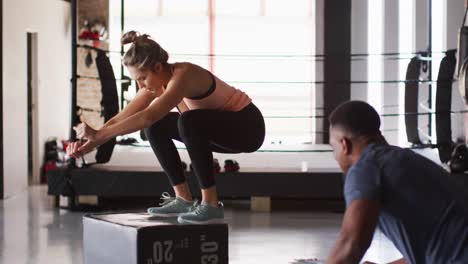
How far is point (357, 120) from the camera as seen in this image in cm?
212

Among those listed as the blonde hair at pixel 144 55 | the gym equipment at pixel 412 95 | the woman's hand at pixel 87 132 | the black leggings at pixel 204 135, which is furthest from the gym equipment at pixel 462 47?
the gym equipment at pixel 412 95

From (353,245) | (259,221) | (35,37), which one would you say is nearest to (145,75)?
(353,245)

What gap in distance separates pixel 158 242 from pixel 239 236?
233 centimetres

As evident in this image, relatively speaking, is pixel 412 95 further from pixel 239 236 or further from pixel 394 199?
pixel 394 199

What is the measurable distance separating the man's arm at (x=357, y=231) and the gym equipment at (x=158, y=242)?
1.12 metres

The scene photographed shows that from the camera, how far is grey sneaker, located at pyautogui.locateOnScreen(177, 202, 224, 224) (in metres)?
3.28

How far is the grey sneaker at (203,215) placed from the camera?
3.28m

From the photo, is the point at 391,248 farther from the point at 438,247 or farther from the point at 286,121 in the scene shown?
the point at 286,121

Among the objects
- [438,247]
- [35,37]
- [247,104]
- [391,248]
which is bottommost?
[391,248]

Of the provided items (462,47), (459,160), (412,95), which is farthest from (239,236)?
(412,95)

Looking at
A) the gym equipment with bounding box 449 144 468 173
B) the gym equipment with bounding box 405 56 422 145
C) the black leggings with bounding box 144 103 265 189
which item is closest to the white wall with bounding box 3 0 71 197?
the gym equipment with bounding box 405 56 422 145

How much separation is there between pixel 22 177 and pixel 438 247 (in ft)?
22.0

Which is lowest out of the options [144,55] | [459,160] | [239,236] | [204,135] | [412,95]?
[239,236]

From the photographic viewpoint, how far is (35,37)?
8.96 metres
